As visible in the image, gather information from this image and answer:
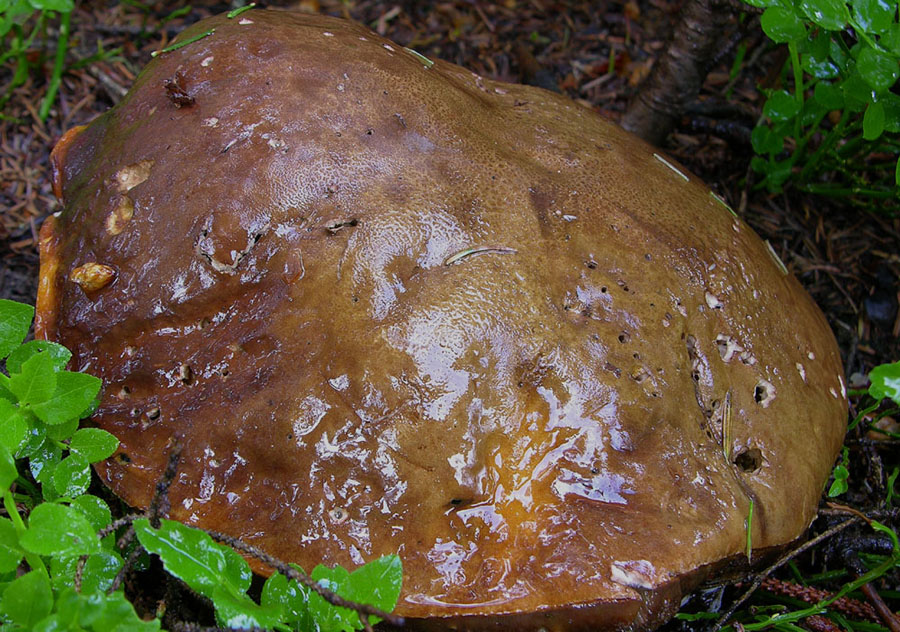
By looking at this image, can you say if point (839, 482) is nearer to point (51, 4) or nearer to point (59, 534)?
point (59, 534)

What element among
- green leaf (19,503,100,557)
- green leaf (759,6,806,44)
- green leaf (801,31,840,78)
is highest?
green leaf (759,6,806,44)

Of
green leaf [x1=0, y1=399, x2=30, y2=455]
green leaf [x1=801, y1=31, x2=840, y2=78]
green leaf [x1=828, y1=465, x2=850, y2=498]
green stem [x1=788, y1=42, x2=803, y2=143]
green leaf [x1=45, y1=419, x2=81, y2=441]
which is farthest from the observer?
green stem [x1=788, y1=42, x2=803, y2=143]

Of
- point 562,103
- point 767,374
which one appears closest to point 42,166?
point 562,103

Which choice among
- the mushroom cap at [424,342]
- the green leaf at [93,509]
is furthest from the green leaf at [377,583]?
the green leaf at [93,509]

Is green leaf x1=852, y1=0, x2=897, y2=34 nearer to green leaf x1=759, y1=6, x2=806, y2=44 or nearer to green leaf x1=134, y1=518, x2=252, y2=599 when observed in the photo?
green leaf x1=759, y1=6, x2=806, y2=44

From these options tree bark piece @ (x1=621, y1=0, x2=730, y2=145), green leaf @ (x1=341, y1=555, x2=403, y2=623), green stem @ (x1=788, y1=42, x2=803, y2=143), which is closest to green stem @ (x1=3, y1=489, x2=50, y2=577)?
green leaf @ (x1=341, y1=555, x2=403, y2=623)

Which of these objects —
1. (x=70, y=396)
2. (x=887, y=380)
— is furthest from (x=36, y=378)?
(x=887, y=380)

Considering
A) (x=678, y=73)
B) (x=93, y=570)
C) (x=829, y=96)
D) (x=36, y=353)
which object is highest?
(x=829, y=96)
